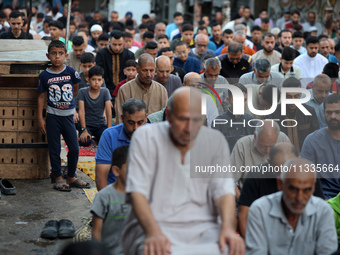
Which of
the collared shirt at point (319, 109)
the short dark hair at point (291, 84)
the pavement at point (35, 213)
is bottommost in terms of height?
the pavement at point (35, 213)

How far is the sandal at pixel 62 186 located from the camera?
8250 millimetres

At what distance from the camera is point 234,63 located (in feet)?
37.2

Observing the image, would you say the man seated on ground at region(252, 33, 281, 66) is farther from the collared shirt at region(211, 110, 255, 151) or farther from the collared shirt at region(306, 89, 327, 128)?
the collared shirt at region(211, 110, 255, 151)

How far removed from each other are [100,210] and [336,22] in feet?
48.8

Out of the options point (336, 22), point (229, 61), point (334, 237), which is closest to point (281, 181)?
point (334, 237)

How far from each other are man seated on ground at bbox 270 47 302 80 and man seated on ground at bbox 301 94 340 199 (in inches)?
159

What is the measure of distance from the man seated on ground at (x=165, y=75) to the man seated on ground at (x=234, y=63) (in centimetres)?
185

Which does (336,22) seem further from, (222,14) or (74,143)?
(74,143)

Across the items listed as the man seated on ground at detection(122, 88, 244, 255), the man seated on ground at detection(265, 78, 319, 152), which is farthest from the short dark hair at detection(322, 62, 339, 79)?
the man seated on ground at detection(122, 88, 244, 255)

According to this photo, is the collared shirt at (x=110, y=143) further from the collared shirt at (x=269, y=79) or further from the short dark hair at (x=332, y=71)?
the short dark hair at (x=332, y=71)

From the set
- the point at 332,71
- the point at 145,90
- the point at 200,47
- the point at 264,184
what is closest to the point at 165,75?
the point at 145,90

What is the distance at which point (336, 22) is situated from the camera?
62.2 ft

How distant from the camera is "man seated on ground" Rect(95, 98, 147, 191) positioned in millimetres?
6391

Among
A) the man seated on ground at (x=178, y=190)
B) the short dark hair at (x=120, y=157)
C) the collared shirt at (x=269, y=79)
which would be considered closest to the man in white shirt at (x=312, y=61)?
the collared shirt at (x=269, y=79)
